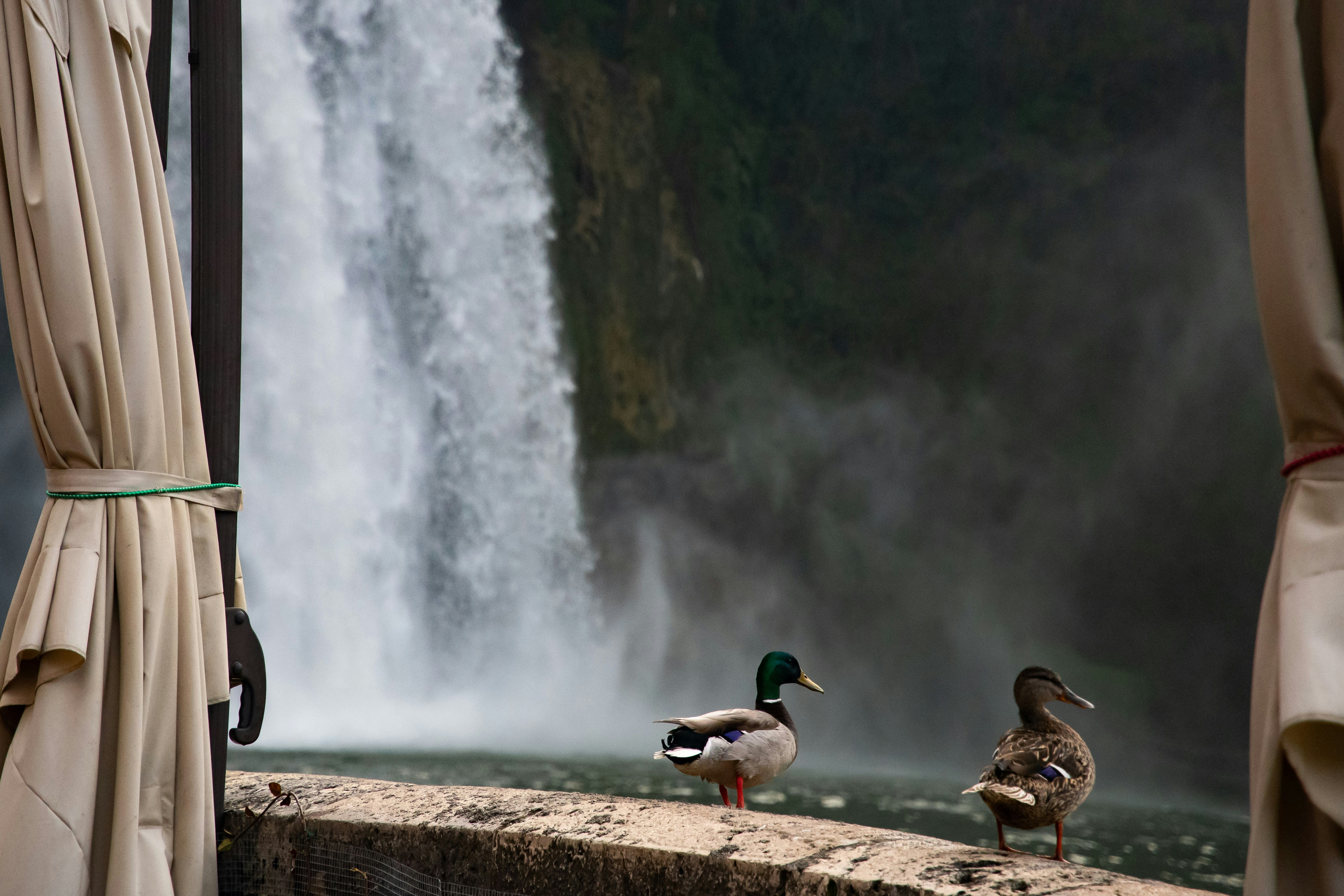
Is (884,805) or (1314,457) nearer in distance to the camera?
(1314,457)

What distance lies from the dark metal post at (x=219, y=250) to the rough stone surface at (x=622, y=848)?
0.91 ft

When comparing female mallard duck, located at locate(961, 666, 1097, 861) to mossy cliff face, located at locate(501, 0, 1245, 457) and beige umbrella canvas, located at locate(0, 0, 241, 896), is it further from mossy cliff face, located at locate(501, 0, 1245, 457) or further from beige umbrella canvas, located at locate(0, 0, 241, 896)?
mossy cliff face, located at locate(501, 0, 1245, 457)

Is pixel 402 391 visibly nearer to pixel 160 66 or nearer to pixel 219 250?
pixel 160 66

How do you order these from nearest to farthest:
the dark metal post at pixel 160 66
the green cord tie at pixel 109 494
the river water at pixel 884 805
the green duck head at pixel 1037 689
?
the green cord tie at pixel 109 494, the green duck head at pixel 1037 689, the dark metal post at pixel 160 66, the river water at pixel 884 805

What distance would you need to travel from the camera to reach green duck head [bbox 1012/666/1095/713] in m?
2.24

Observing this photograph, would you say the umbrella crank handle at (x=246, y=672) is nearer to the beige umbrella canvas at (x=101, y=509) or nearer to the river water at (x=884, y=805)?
the beige umbrella canvas at (x=101, y=509)

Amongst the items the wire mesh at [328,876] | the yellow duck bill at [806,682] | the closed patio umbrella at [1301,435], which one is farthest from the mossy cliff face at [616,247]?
the closed patio umbrella at [1301,435]

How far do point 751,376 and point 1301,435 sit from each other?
1596cm

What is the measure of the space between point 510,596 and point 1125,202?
10.8 m

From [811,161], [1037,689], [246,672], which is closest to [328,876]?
[246,672]

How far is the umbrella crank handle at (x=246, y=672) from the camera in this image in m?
2.12

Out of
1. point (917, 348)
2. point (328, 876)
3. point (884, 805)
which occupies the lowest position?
point (884, 805)

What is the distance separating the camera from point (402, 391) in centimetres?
1302

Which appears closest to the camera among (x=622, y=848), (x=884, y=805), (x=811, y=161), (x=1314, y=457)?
(x=1314, y=457)
